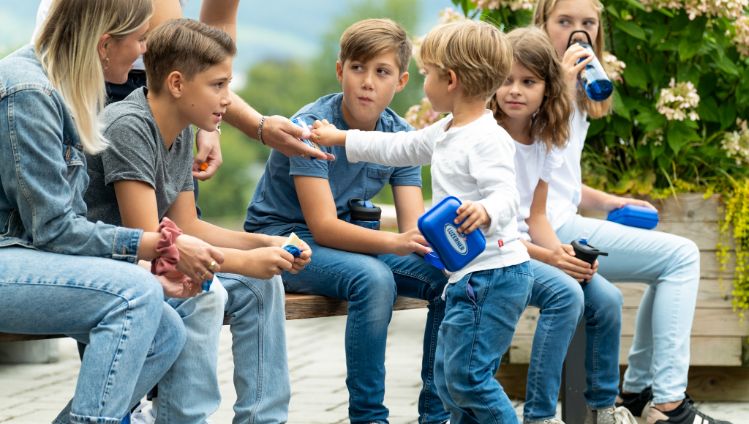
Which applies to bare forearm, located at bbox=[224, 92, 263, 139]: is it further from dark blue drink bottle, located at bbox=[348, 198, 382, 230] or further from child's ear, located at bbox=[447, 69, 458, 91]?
child's ear, located at bbox=[447, 69, 458, 91]

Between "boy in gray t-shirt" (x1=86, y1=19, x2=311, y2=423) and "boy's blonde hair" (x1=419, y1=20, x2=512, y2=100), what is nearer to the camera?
"boy in gray t-shirt" (x1=86, y1=19, x2=311, y2=423)

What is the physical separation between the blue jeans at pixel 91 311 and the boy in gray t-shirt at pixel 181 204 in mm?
242

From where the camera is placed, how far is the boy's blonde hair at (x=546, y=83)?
346cm

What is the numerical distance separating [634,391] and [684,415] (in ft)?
1.09

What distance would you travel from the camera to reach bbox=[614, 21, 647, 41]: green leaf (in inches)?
175

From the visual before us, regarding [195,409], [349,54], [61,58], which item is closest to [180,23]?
[61,58]

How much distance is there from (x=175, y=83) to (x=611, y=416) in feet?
5.78

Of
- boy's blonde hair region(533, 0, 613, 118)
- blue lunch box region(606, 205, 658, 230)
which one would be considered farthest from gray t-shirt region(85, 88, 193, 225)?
blue lunch box region(606, 205, 658, 230)

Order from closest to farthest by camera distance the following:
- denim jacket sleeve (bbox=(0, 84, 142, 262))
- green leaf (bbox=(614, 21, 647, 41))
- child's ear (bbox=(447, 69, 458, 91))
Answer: denim jacket sleeve (bbox=(0, 84, 142, 262))
child's ear (bbox=(447, 69, 458, 91))
green leaf (bbox=(614, 21, 647, 41))

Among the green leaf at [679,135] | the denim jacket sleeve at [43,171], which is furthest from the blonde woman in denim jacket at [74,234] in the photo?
the green leaf at [679,135]

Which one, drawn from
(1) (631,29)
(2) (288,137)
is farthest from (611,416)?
(1) (631,29)

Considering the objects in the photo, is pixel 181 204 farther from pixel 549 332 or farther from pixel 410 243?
pixel 549 332

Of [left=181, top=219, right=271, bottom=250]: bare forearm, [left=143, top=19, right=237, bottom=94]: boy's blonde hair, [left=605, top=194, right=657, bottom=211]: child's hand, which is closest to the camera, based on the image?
[left=143, top=19, right=237, bottom=94]: boy's blonde hair

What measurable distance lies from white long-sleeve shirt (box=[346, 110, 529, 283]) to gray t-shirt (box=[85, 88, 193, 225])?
70 cm
